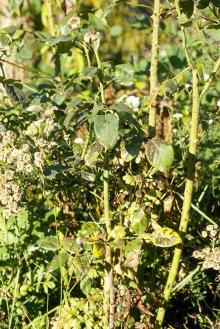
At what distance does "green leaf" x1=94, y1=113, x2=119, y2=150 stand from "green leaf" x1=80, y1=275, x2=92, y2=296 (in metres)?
0.53

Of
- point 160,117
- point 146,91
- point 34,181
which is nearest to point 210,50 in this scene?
point 146,91

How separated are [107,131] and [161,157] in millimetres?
191

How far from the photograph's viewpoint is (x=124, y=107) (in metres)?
1.76

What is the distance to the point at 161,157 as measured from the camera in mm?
1759

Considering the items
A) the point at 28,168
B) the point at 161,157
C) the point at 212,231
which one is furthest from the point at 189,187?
the point at 28,168

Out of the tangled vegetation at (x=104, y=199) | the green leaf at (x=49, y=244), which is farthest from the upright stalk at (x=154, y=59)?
the green leaf at (x=49, y=244)

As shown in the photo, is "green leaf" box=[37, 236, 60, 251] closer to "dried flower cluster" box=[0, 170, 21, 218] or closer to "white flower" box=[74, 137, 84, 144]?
"dried flower cluster" box=[0, 170, 21, 218]

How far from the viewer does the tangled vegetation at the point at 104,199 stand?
1.85m

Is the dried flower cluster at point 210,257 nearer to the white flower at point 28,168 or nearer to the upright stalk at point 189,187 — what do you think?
the upright stalk at point 189,187

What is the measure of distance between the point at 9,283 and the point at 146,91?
1985 millimetres

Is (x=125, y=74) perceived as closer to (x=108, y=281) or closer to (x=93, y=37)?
(x=93, y=37)

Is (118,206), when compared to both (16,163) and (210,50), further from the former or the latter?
(210,50)

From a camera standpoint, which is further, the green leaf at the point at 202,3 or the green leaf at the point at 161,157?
the green leaf at the point at 202,3

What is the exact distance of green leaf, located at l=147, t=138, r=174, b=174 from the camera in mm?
1755
